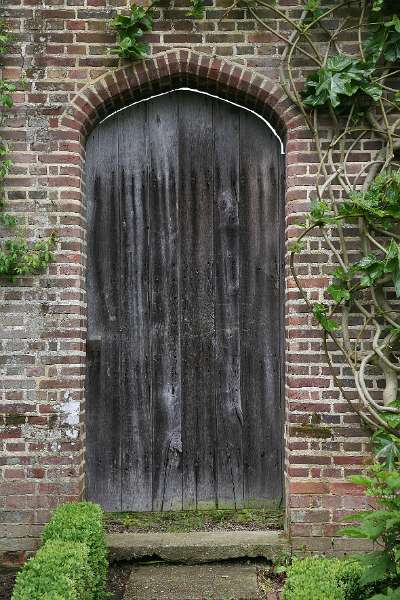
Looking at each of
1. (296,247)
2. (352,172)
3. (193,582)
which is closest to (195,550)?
(193,582)

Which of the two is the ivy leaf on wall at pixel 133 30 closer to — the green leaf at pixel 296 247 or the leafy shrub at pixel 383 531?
the green leaf at pixel 296 247

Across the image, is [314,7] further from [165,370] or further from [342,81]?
[165,370]

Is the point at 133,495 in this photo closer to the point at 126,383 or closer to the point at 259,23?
the point at 126,383

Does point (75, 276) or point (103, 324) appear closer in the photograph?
point (75, 276)

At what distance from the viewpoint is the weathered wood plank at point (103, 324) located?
4766mm

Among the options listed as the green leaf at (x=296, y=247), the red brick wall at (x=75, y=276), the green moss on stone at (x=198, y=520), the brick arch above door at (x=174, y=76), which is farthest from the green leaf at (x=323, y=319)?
the green moss on stone at (x=198, y=520)

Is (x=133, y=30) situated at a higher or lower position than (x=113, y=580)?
higher

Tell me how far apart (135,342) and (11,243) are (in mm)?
1063

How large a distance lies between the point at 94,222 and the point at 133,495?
187cm

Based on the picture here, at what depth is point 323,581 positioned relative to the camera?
315cm

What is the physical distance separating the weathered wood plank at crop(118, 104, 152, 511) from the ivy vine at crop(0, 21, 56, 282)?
62cm

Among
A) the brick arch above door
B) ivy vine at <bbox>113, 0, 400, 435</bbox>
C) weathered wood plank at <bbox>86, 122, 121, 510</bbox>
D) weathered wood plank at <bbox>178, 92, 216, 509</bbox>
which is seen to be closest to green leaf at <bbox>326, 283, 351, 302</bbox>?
ivy vine at <bbox>113, 0, 400, 435</bbox>

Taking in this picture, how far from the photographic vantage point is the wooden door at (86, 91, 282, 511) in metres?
4.78

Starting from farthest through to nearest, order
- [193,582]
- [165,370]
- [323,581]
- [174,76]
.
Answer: [165,370] → [174,76] → [193,582] → [323,581]
